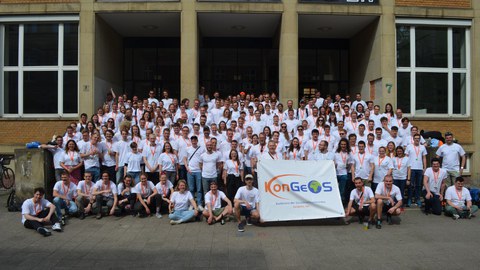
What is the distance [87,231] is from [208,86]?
1258 centimetres

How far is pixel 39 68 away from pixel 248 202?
1144cm

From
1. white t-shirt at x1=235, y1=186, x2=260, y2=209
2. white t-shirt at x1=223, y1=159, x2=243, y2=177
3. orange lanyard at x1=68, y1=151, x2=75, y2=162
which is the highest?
orange lanyard at x1=68, y1=151, x2=75, y2=162

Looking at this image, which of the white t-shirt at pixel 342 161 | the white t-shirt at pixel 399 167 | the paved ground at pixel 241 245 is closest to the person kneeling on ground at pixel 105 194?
the paved ground at pixel 241 245

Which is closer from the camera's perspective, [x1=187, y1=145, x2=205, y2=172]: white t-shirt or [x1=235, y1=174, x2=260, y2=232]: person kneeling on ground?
[x1=235, y1=174, x2=260, y2=232]: person kneeling on ground

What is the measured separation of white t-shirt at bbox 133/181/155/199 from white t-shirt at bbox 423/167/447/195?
693 centimetres

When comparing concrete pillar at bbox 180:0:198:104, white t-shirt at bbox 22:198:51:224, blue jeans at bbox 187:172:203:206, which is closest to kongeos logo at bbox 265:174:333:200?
blue jeans at bbox 187:172:203:206

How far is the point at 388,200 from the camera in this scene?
9031 mm

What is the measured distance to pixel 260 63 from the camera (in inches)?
792

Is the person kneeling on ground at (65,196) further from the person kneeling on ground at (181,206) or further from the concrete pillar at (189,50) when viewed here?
the concrete pillar at (189,50)

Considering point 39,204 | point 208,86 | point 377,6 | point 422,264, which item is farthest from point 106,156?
point 377,6

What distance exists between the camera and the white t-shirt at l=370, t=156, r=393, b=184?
10.0m

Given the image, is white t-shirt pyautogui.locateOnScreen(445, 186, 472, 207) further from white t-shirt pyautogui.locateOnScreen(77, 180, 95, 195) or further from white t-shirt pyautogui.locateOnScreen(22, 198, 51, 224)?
white t-shirt pyautogui.locateOnScreen(22, 198, 51, 224)

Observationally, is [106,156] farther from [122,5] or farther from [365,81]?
[365,81]

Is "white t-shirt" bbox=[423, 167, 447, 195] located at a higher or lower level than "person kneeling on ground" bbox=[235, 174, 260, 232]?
higher
